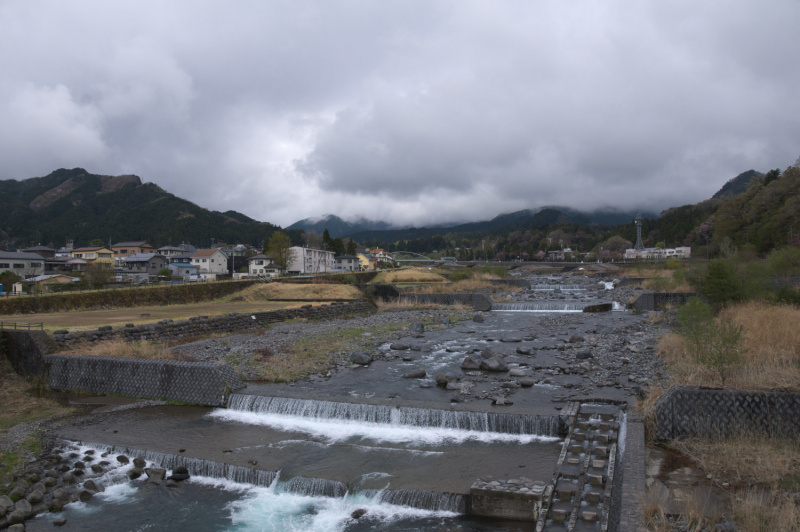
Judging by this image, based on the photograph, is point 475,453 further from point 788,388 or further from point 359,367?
point 359,367

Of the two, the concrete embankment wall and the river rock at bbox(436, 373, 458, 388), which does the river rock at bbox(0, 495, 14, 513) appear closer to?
the river rock at bbox(436, 373, 458, 388)

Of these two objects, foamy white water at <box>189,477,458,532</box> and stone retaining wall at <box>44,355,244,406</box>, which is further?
stone retaining wall at <box>44,355,244,406</box>

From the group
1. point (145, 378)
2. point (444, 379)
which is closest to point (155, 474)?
point (145, 378)

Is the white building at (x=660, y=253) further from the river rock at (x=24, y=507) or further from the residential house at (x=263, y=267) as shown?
the river rock at (x=24, y=507)

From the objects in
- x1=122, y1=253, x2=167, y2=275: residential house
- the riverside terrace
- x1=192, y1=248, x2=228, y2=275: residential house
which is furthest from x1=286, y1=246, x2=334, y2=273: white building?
the riverside terrace

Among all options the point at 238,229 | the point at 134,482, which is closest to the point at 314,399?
the point at 134,482

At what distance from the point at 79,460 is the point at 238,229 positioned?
609ft

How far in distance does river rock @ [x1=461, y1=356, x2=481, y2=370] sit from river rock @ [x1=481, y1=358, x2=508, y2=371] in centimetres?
25

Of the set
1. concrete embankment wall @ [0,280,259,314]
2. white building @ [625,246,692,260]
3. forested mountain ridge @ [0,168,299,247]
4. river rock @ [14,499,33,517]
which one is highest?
forested mountain ridge @ [0,168,299,247]

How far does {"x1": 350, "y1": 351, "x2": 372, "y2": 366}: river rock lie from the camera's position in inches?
845

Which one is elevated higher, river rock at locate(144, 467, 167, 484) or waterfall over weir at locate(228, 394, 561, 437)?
waterfall over weir at locate(228, 394, 561, 437)

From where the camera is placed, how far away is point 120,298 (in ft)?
121

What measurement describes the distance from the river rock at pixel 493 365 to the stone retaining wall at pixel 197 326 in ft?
59.1

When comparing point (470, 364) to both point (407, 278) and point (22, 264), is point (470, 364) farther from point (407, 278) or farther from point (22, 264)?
point (22, 264)
